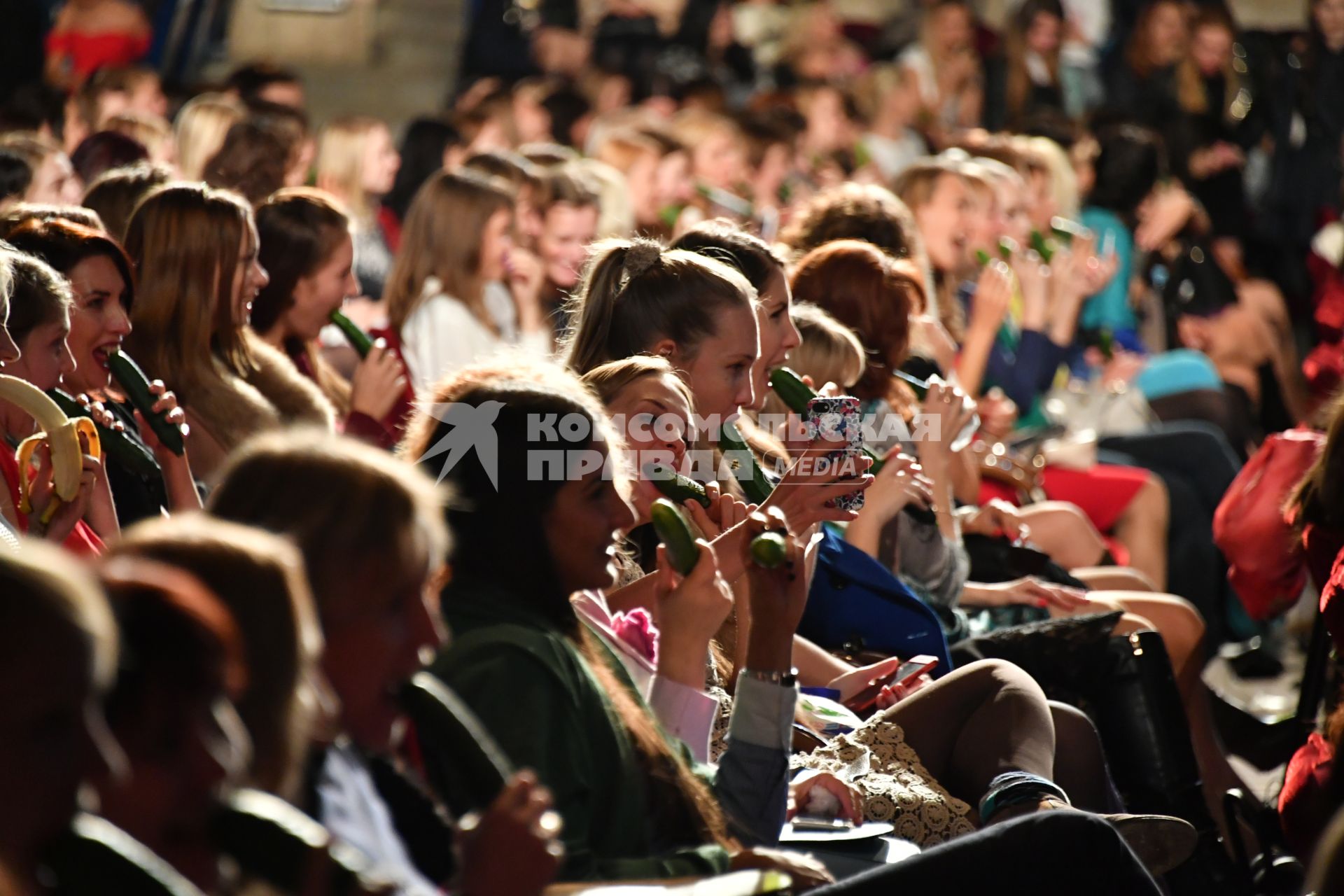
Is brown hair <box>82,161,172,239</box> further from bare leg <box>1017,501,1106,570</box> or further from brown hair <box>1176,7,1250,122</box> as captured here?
brown hair <box>1176,7,1250,122</box>

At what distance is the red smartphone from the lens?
126 inches

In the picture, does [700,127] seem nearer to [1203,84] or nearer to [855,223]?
[1203,84]

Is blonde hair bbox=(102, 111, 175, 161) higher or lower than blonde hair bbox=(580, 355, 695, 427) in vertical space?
lower

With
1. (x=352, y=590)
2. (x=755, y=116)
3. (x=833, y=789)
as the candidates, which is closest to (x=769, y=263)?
(x=833, y=789)

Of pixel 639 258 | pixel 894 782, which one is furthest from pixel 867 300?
pixel 894 782

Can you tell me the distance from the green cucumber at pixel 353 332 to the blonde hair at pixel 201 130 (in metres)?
2.04

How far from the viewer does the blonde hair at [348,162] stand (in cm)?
702

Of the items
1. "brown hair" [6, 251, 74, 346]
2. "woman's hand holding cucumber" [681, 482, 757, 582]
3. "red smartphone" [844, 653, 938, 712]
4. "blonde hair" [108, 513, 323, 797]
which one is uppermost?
"blonde hair" [108, 513, 323, 797]

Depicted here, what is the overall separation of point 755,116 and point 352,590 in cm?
674

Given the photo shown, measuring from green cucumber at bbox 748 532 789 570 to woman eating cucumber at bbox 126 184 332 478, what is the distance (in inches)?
66.1

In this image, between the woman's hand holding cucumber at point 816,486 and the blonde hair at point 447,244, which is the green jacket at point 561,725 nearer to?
the woman's hand holding cucumber at point 816,486

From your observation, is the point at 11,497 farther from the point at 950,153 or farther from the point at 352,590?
the point at 950,153

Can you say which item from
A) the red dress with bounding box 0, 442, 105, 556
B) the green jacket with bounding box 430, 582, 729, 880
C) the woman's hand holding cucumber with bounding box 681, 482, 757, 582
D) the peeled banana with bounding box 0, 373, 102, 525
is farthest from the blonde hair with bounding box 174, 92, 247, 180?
the green jacket with bounding box 430, 582, 729, 880

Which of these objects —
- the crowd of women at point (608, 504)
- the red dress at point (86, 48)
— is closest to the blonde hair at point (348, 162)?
the crowd of women at point (608, 504)
